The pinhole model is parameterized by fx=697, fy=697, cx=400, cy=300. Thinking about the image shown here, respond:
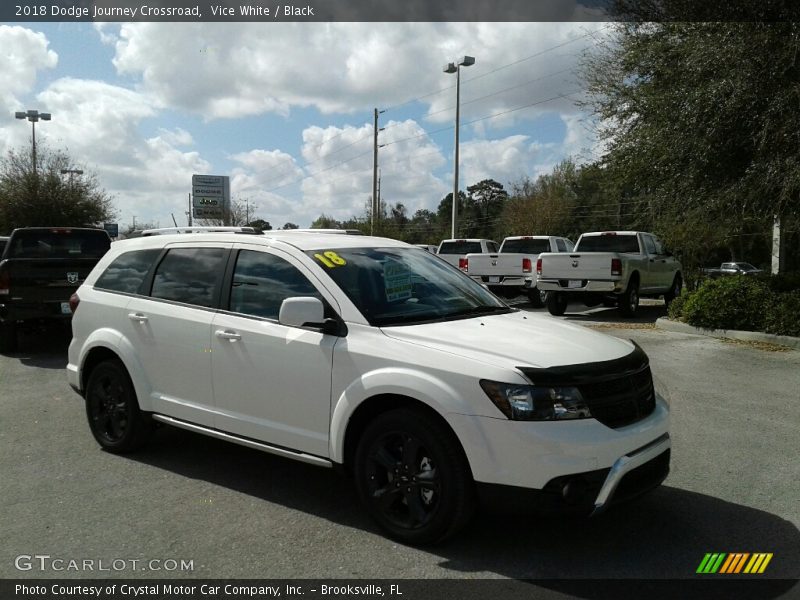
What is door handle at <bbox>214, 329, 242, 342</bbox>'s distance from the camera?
4570 mm

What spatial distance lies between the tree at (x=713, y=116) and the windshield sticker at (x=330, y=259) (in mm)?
8678

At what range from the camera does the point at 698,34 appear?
11828 mm

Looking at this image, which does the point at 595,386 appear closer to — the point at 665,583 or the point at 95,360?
the point at 665,583

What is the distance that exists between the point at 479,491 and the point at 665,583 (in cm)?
101

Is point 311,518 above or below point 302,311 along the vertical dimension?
below

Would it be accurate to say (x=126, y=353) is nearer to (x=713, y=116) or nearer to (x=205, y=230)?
Answer: (x=205, y=230)

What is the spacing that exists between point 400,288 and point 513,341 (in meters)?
0.97

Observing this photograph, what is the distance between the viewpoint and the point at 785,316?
36.8ft

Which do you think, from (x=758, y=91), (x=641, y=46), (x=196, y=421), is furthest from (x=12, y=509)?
(x=641, y=46)

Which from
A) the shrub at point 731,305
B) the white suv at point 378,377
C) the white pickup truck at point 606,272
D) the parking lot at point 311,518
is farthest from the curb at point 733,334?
the white suv at point 378,377

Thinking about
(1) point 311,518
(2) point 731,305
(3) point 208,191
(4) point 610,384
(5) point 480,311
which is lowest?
(1) point 311,518

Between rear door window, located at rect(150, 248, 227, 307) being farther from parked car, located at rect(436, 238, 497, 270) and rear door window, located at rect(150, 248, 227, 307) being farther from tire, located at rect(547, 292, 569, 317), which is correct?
parked car, located at rect(436, 238, 497, 270)

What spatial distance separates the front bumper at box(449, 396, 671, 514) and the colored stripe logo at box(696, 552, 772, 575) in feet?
1.98

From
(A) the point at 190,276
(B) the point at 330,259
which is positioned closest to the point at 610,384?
(B) the point at 330,259
